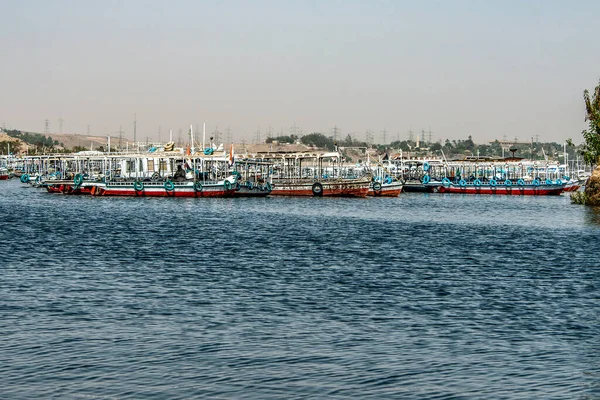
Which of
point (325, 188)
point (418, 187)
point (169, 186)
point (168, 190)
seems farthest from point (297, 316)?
point (418, 187)

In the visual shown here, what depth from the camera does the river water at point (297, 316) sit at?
77.8 ft

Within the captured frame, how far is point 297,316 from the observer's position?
Answer: 108 feet

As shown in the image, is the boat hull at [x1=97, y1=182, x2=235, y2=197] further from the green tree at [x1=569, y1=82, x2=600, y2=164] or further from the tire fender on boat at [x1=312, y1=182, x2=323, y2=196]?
the green tree at [x1=569, y1=82, x2=600, y2=164]

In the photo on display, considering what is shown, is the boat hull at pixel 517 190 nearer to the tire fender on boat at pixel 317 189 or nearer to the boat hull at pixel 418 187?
the boat hull at pixel 418 187

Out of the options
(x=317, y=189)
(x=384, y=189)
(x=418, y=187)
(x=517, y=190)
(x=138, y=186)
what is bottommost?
(x=517, y=190)

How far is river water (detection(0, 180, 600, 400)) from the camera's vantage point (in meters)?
23.7

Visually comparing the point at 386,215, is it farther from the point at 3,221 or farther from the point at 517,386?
the point at 517,386

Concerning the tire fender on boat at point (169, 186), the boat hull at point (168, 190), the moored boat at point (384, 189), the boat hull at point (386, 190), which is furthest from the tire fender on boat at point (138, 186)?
the boat hull at point (386, 190)

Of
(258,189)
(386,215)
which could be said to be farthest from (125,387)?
(258,189)

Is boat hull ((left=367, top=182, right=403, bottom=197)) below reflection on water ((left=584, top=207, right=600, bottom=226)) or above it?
above

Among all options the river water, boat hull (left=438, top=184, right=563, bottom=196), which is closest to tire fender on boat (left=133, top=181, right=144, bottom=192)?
the river water

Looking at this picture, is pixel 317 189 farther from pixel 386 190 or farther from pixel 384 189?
pixel 386 190

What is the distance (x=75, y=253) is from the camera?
55812 millimetres

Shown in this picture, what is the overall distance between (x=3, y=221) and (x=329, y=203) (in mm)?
49598
